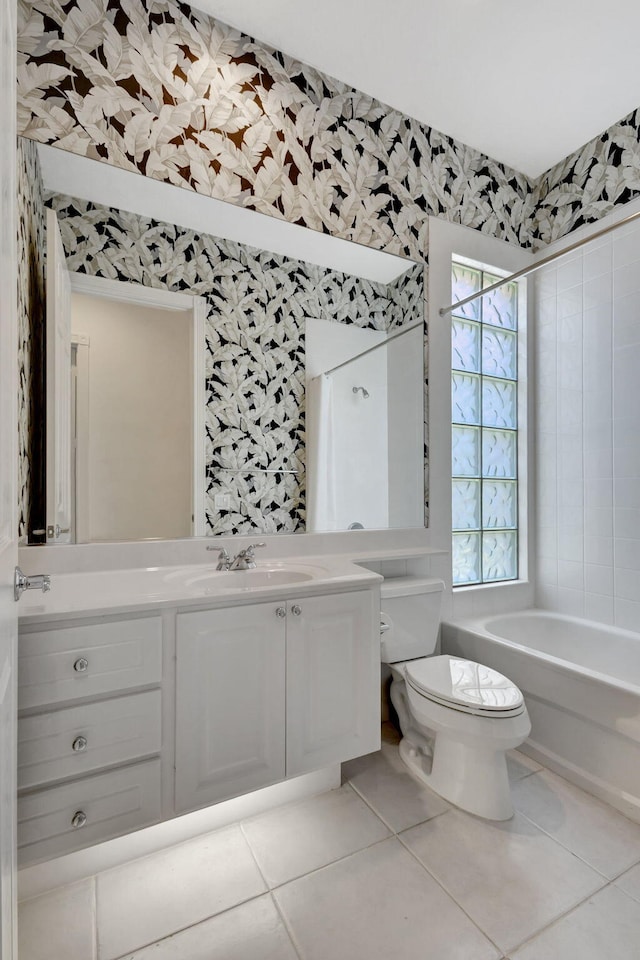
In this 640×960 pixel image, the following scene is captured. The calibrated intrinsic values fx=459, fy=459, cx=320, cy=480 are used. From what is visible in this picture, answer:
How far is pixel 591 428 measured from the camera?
2.28 m

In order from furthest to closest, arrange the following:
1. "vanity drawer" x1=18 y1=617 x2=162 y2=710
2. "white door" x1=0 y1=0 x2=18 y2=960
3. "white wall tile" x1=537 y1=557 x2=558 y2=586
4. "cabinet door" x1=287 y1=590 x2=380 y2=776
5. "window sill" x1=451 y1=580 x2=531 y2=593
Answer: "white wall tile" x1=537 y1=557 x2=558 y2=586 → "window sill" x1=451 y1=580 x2=531 y2=593 → "cabinet door" x1=287 y1=590 x2=380 y2=776 → "vanity drawer" x1=18 y1=617 x2=162 y2=710 → "white door" x1=0 y1=0 x2=18 y2=960

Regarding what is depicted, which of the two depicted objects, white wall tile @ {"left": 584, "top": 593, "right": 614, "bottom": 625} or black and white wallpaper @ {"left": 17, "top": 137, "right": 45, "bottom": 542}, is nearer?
black and white wallpaper @ {"left": 17, "top": 137, "right": 45, "bottom": 542}

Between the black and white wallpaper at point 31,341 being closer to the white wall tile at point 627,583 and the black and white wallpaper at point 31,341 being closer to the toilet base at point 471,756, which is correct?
the toilet base at point 471,756

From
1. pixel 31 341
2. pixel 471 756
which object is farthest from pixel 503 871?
pixel 31 341

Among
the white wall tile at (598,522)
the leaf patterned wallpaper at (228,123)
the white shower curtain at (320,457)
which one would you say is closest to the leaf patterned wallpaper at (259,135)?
the leaf patterned wallpaper at (228,123)

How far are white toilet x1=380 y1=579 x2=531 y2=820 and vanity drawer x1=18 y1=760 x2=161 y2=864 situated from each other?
91cm

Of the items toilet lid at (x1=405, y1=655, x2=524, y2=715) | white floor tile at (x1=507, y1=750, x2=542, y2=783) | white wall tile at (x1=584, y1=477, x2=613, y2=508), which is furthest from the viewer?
white wall tile at (x1=584, y1=477, x2=613, y2=508)

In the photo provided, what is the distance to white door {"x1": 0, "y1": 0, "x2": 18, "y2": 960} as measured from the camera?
0.66 meters

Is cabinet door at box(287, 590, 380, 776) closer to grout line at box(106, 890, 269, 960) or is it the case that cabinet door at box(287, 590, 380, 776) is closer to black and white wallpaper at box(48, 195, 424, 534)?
grout line at box(106, 890, 269, 960)

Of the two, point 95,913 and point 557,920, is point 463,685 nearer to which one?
point 557,920

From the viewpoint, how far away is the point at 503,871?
1.30m

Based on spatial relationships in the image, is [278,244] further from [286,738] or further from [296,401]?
[286,738]

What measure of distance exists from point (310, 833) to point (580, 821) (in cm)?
89

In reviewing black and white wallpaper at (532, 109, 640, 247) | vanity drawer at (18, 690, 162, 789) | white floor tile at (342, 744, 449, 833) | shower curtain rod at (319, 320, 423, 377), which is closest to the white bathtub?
white floor tile at (342, 744, 449, 833)
